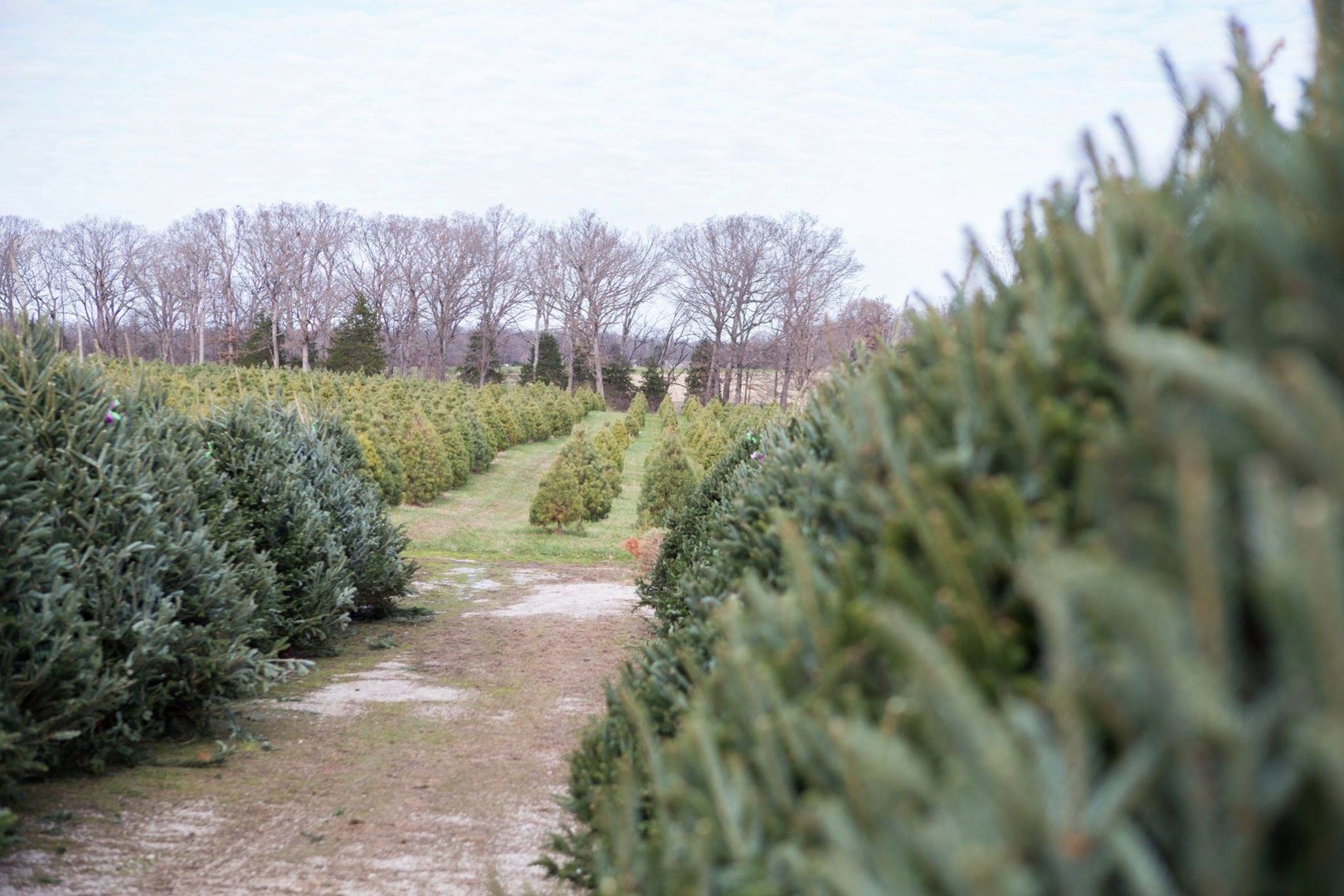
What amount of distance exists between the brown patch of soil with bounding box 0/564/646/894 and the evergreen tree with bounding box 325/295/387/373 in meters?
44.7

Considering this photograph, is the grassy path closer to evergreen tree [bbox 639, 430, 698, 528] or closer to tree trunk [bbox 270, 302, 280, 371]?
evergreen tree [bbox 639, 430, 698, 528]

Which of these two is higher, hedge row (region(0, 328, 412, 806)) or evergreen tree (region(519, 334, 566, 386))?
evergreen tree (region(519, 334, 566, 386))

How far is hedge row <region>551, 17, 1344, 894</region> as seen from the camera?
0.67 m

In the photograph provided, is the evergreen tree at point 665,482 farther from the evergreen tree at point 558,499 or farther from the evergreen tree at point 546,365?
the evergreen tree at point 546,365

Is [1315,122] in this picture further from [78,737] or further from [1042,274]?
[78,737]

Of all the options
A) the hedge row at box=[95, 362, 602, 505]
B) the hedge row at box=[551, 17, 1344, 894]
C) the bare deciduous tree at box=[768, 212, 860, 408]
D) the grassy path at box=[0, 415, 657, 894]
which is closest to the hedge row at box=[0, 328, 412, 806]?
the grassy path at box=[0, 415, 657, 894]

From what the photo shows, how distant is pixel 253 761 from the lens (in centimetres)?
584

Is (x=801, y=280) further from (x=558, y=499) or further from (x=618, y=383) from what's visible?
(x=558, y=499)

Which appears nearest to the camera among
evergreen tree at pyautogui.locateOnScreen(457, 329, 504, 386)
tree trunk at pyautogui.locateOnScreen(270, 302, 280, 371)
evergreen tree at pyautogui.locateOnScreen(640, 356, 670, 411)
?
tree trunk at pyautogui.locateOnScreen(270, 302, 280, 371)

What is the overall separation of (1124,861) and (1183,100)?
160 cm

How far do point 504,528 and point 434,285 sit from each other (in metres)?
45.2

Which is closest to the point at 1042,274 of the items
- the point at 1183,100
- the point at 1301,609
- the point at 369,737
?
the point at 1183,100

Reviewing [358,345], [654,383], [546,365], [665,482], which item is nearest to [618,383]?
[654,383]

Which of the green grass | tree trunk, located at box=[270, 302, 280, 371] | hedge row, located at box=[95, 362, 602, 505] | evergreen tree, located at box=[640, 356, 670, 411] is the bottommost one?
the green grass
